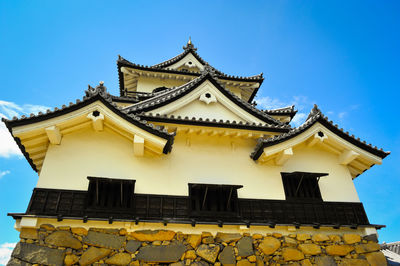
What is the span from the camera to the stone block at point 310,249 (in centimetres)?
661

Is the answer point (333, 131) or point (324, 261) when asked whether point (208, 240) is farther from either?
point (333, 131)

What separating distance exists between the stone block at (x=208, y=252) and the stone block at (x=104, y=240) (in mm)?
1809

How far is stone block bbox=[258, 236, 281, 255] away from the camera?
6.46m

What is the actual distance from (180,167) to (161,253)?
2382mm

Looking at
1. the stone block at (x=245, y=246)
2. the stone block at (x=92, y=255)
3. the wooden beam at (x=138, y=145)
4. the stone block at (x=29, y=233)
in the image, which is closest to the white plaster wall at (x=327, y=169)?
the stone block at (x=245, y=246)

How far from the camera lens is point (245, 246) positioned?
6391 mm

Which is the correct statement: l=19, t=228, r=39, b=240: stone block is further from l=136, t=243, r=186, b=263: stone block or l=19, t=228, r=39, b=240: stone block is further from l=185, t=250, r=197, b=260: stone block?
l=185, t=250, r=197, b=260: stone block

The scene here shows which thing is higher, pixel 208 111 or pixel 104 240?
pixel 208 111

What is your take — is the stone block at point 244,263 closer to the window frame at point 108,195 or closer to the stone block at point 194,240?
the stone block at point 194,240

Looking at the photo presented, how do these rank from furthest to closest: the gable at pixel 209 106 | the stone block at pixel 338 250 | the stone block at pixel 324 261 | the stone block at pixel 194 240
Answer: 1. the gable at pixel 209 106
2. the stone block at pixel 338 250
3. the stone block at pixel 324 261
4. the stone block at pixel 194 240

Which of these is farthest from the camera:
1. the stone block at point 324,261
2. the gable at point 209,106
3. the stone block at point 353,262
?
the gable at point 209,106

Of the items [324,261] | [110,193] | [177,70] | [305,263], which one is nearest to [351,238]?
[324,261]

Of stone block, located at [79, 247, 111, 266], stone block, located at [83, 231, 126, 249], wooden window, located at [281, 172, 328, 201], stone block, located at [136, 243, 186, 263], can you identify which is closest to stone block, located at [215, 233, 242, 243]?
stone block, located at [136, 243, 186, 263]

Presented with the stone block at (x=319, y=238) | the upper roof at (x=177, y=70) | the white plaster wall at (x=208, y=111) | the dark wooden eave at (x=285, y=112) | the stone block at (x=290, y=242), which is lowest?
the stone block at (x=290, y=242)
